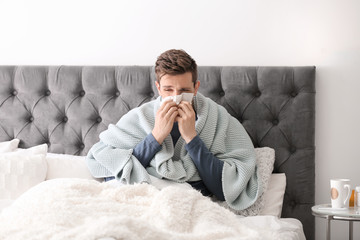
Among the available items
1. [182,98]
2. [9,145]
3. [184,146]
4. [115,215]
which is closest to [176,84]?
[182,98]

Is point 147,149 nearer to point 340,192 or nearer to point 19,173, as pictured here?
point 19,173

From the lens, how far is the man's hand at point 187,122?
2.10 metres

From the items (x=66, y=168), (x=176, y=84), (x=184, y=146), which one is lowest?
(x=66, y=168)

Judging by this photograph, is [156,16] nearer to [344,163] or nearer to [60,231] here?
[344,163]

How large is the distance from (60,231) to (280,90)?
1.29 metres

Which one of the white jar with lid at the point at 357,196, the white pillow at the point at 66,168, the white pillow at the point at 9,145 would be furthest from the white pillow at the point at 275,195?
the white pillow at the point at 9,145

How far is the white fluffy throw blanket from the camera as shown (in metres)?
1.30

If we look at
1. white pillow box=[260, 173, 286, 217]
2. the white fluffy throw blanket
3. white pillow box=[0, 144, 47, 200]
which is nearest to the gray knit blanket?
white pillow box=[260, 173, 286, 217]

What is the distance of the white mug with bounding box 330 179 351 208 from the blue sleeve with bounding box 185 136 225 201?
43 cm

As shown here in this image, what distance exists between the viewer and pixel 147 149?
211 cm

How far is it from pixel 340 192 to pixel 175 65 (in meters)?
0.80

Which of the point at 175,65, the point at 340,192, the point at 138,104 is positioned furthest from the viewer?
the point at 138,104

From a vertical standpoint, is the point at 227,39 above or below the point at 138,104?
above

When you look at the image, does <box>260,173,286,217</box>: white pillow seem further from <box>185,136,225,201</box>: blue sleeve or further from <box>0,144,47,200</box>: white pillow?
<box>0,144,47,200</box>: white pillow
